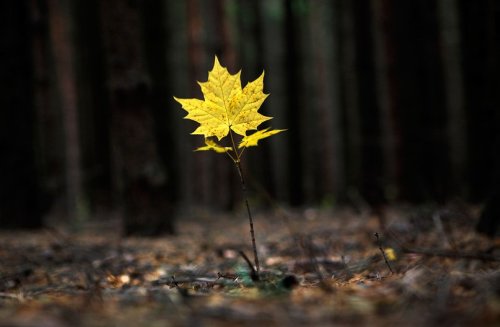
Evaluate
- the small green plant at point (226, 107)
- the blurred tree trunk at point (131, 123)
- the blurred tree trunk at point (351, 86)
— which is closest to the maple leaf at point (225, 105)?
the small green plant at point (226, 107)

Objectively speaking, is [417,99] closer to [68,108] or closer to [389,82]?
[389,82]

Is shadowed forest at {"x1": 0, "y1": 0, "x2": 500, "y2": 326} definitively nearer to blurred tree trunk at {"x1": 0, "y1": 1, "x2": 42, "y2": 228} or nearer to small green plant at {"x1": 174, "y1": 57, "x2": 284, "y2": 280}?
blurred tree trunk at {"x1": 0, "y1": 1, "x2": 42, "y2": 228}

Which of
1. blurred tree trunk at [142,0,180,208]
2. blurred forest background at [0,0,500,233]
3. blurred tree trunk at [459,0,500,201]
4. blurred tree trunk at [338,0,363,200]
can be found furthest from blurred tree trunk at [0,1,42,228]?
blurred tree trunk at [459,0,500,201]

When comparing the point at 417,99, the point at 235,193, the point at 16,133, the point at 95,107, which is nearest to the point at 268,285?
the point at 16,133

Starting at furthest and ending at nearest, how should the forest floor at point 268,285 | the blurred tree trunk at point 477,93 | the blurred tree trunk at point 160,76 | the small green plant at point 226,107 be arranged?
the blurred tree trunk at point 160,76 → the blurred tree trunk at point 477,93 → the small green plant at point 226,107 → the forest floor at point 268,285

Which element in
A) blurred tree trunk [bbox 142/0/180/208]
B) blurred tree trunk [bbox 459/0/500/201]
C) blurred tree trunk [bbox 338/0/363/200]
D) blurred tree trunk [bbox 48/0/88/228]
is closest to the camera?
blurred tree trunk [bbox 459/0/500/201]

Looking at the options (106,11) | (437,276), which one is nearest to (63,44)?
(106,11)

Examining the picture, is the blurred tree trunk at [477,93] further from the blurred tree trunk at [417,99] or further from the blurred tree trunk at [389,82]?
the blurred tree trunk at [389,82]
